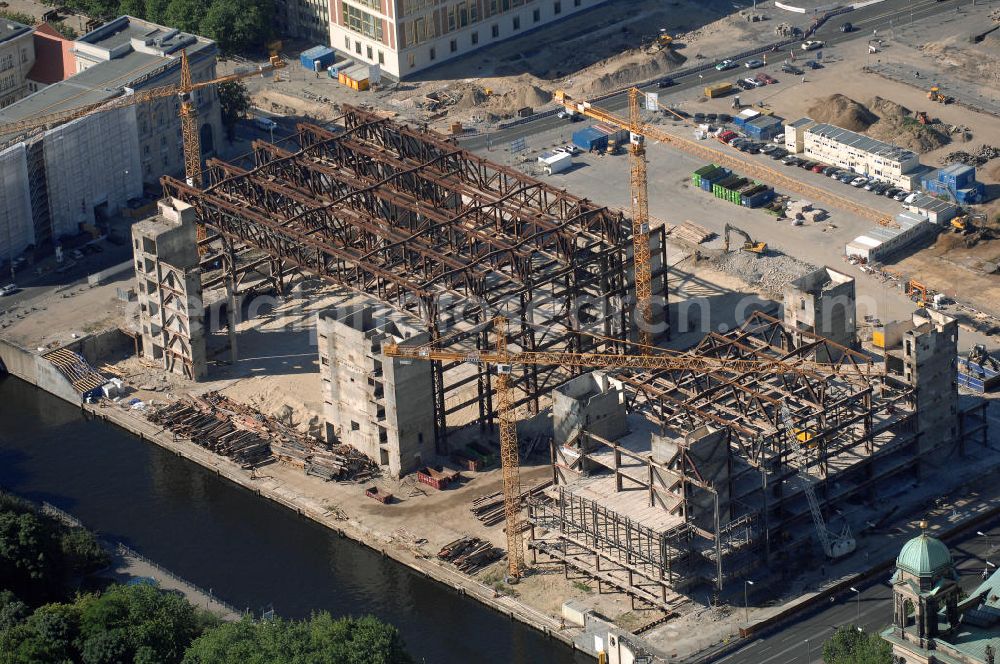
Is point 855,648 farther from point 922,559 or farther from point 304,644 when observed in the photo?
point 304,644

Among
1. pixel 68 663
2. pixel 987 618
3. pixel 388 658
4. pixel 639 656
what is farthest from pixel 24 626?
pixel 987 618

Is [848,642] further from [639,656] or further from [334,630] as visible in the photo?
[334,630]

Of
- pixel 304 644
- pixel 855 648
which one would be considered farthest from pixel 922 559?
pixel 304 644

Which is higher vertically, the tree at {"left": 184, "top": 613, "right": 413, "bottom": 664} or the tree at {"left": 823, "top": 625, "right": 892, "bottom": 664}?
the tree at {"left": 184, "top": 613, "right": 413, "bottom": 664}

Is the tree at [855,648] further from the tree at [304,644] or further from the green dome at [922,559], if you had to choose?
the tree at [304,644]

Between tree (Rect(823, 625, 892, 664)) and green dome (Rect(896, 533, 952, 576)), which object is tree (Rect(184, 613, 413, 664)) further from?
green dome (Rect(896, 533, 952, 576))

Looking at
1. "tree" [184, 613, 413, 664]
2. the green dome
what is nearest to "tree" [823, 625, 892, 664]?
the green dome
